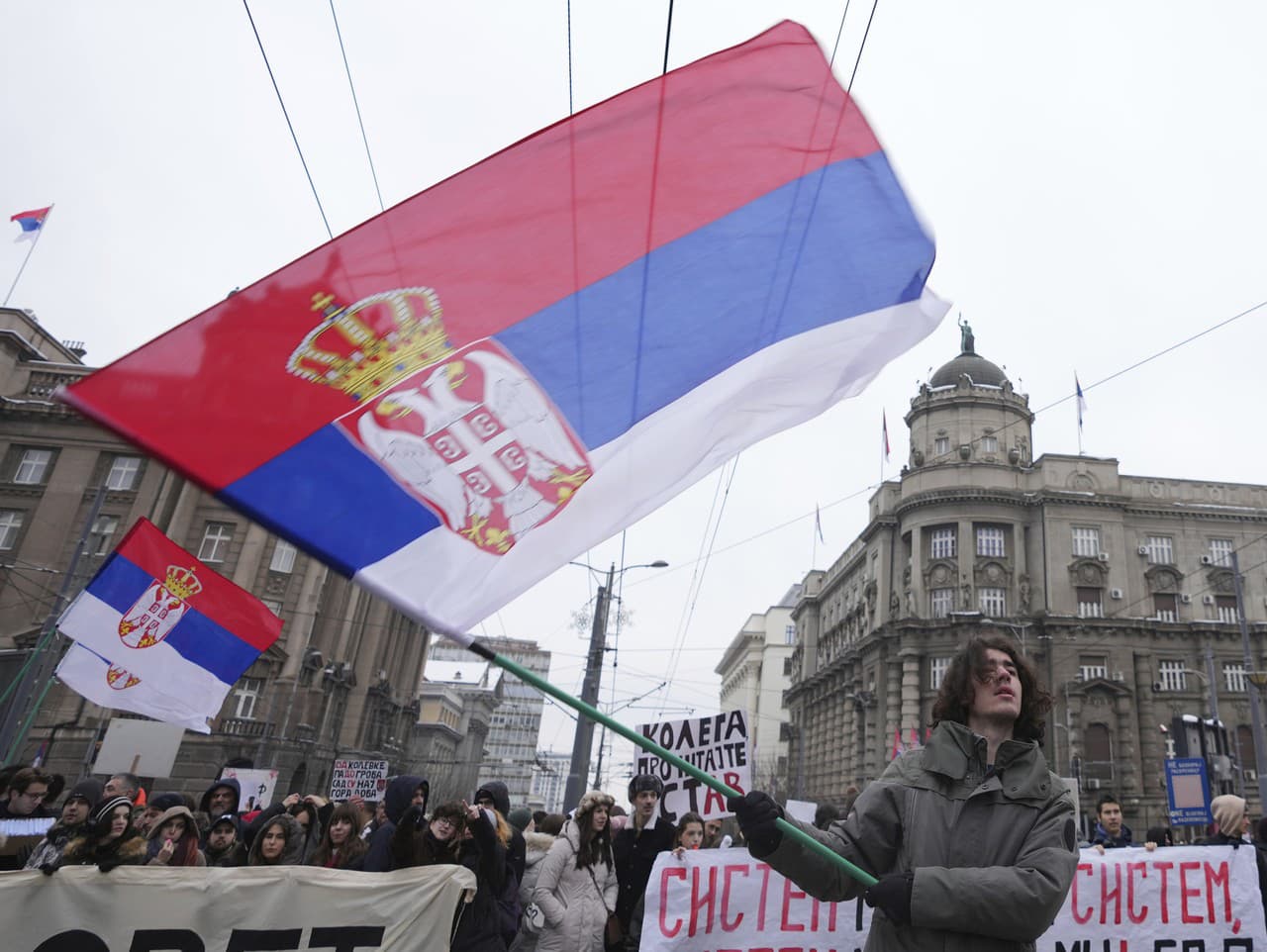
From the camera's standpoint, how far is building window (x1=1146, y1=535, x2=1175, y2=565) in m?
48.7

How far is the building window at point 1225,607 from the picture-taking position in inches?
1861

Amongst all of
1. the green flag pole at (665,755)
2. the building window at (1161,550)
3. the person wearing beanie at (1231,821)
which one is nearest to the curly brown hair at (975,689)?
the green flag pole at (665,755)

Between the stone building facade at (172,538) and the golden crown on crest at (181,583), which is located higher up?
the stone building facade at (172,538)

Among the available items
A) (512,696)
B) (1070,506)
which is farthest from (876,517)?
(512,696)

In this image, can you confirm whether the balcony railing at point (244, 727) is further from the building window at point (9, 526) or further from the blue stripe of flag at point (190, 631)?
the blue stripe of flag at point (190, 631)

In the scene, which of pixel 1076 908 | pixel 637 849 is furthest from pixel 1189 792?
pixel 637 849

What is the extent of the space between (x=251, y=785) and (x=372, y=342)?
1487cm

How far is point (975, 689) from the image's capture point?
2.82 meters

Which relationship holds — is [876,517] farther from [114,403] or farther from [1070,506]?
[114,403]

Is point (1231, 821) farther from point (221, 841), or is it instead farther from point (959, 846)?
point (221, 841)

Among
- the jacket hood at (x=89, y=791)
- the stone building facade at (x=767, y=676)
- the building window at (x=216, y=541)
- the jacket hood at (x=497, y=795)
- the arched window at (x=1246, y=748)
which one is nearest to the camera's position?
the jacket hood at (x=89, y=791)

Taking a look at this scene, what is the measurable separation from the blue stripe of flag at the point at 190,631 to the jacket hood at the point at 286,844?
2648 millimetres

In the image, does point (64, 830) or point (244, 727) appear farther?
point (244, 727)

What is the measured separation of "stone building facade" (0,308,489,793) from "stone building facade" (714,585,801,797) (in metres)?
55.2
